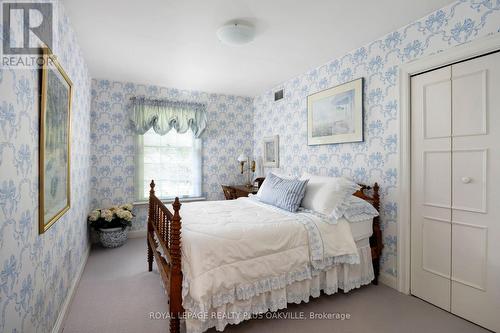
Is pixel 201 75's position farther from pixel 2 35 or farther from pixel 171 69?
pixel 2 35

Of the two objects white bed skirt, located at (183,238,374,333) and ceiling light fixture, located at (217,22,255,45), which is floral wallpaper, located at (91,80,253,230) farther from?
white bed skirt, located at (183,238,374,333)

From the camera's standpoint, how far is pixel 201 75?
149 inches

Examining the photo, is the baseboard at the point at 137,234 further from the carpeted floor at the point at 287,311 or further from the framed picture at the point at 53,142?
the framed picture at the point at 53,142

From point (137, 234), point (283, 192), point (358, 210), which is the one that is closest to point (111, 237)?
point (137, 234)

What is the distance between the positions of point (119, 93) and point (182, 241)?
3.23m

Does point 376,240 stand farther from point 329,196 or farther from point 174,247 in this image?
point 174,247

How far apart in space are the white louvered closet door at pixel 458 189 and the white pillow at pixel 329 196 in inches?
24.7

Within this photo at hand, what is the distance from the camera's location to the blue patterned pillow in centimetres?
259

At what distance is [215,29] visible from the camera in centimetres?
249

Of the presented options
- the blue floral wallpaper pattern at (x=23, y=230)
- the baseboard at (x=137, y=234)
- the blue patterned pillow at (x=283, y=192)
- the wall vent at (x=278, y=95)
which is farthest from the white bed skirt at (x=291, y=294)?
the baseboard at (x=137, y=234)

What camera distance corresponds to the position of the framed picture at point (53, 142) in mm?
1491

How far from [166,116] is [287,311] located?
345 centimetres

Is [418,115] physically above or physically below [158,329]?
above

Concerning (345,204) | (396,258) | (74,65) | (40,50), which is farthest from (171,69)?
(396,258)
